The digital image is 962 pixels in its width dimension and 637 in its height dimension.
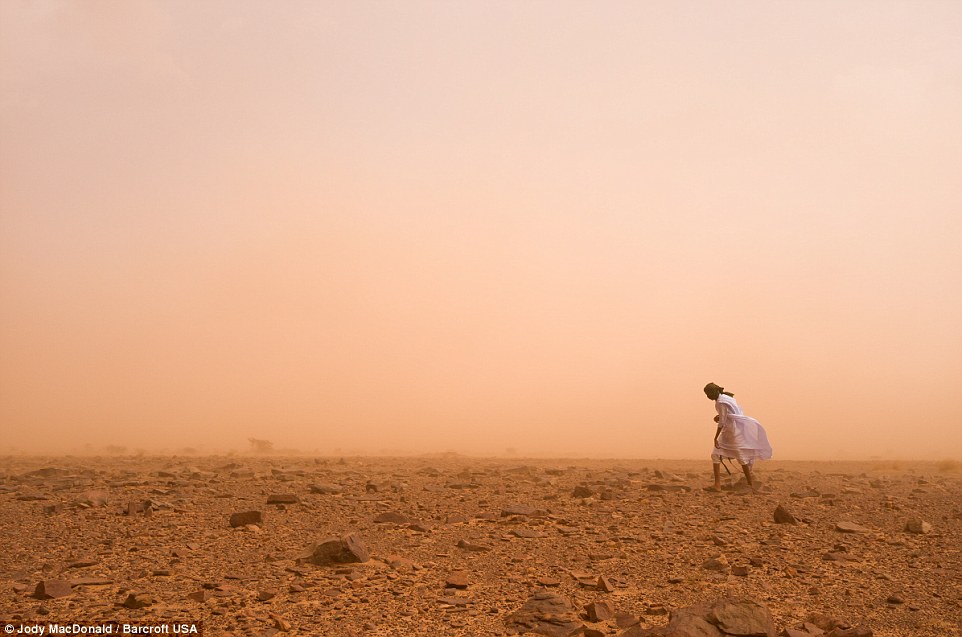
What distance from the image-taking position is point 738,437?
15141mm

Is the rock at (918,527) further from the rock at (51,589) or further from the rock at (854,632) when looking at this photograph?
the rock at (51,589)

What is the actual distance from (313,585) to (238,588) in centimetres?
87

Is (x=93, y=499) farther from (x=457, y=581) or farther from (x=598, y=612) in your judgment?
(x=598, y=612)

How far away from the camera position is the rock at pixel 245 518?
10.4 m

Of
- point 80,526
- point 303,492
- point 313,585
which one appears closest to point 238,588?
point 313,585

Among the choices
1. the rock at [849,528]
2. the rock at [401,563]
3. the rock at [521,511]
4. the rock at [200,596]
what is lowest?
the rock at [200,596]

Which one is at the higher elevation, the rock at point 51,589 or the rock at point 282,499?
the rock at point 282,499

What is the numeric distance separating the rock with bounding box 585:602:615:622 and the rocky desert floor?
23 millimetres

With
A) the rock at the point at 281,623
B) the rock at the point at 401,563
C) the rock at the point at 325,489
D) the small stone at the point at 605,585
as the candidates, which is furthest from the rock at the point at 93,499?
the small stone at the point at 605,585

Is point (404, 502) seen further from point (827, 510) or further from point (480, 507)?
point (827, 510)

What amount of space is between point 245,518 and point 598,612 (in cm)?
625

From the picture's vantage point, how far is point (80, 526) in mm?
10422

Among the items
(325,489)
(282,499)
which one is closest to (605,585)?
(282,499)

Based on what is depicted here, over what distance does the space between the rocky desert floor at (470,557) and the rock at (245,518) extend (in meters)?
0.03
